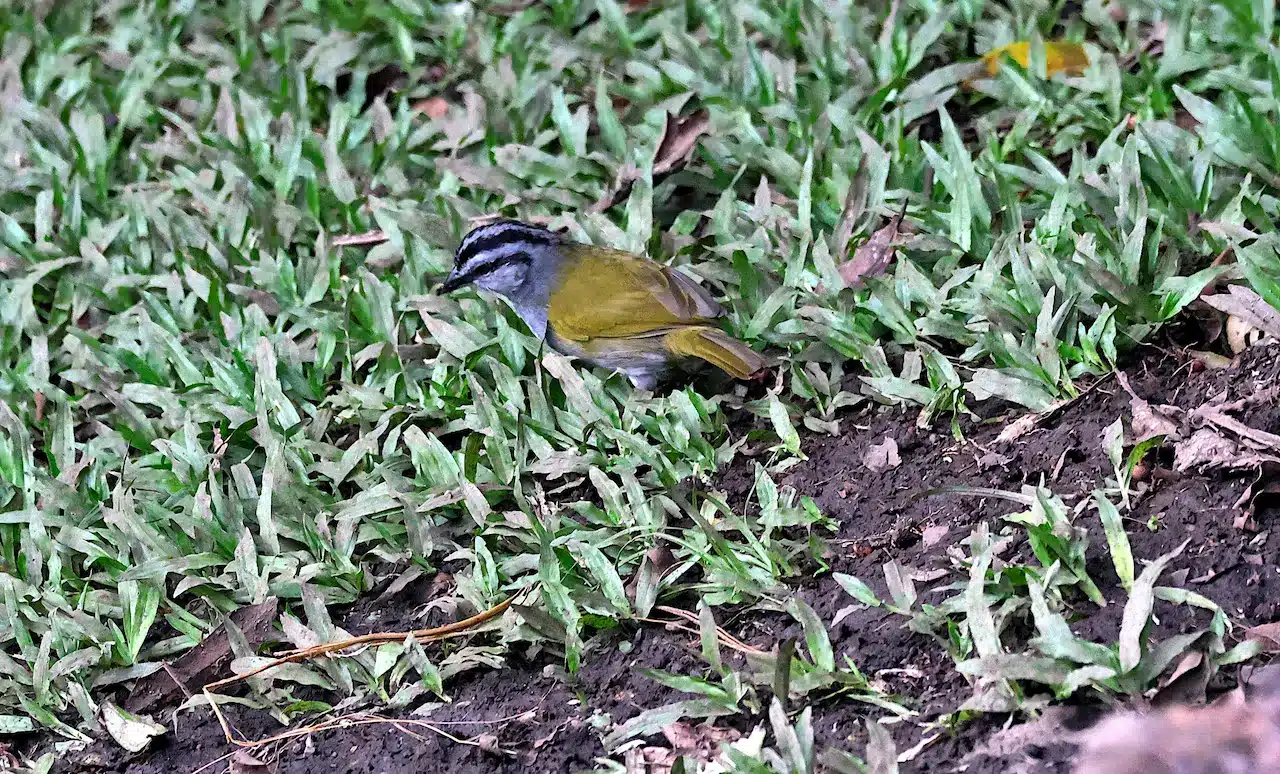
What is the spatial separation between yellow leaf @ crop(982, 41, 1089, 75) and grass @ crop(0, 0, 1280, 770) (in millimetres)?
89

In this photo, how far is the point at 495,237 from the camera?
15.6 feet

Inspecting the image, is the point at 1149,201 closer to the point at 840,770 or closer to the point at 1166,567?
the point at 1166,567

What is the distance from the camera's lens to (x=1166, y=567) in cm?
332

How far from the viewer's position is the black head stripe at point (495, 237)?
477 cm

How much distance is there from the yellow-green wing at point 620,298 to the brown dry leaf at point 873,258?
0.49 meters

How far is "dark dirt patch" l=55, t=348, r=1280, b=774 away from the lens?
3201mm

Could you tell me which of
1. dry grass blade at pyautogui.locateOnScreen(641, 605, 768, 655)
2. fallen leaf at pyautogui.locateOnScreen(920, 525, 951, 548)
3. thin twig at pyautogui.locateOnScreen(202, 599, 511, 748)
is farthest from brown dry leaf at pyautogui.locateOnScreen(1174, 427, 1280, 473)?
thin twig at pyautogui.locateOnScreen(202, 599, 511, 748)

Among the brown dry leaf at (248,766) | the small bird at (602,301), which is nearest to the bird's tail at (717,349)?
the small bird at (602,301)

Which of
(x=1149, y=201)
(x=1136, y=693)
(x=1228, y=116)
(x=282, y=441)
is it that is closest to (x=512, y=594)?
(x=282, y=441)

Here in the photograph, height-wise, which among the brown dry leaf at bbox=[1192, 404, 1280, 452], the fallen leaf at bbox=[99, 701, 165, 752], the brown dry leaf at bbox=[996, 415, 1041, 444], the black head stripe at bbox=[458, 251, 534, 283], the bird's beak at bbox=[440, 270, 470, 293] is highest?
the brown dry leaf at bbox=[1192, 404, 1280, 452]

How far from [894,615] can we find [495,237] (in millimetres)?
2073

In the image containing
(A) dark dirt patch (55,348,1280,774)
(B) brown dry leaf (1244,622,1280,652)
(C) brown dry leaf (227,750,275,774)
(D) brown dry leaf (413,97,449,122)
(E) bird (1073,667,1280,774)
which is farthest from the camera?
(D) brown dry leaf (413,97,449,122)

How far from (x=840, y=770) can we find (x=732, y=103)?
→ 3.32m

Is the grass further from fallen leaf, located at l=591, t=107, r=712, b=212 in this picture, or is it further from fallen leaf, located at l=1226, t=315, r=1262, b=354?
fallen leaf, located at l=1226, t=315, r=1262, b=354
